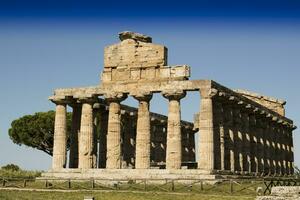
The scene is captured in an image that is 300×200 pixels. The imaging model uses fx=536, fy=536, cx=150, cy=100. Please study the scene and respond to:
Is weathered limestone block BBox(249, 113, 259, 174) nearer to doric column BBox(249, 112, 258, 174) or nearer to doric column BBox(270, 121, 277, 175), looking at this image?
doric column BBox(249, 112, 258, 174)

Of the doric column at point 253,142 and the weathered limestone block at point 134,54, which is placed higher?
the weathered limestone block at point 134,54

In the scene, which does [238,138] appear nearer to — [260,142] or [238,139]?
[238,139]

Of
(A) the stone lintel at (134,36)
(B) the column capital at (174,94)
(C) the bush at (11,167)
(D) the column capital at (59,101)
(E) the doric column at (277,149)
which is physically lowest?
(C) the bush at (11,167)

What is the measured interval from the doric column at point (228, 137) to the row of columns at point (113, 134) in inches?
255

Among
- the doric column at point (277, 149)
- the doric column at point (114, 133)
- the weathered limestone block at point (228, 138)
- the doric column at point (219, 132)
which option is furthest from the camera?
the doric column at point (277, 149)

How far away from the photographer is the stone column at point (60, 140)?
50531mm

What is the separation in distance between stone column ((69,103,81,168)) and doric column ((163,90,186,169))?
11.3m

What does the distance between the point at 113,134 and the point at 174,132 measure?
6.12 meters

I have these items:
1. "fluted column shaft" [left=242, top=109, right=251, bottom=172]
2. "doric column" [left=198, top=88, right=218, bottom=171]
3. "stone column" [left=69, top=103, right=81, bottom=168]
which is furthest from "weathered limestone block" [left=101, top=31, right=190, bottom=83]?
"fluted column shaft" [left=242, top=109, right=251, bottom=172]

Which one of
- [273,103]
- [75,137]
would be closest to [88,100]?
[75,137]

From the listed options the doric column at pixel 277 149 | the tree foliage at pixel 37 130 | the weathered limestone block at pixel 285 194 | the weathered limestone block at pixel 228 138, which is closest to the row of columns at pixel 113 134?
the weathered limestone block at pixel 228 138

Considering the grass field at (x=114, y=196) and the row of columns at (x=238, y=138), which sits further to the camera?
the row of columns at (x=238, y=138)

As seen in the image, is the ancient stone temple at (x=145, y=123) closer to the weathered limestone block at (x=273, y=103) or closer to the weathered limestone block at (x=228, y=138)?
the weathered limestone block at (x=228, y=138)

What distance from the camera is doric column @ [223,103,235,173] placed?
4975 centimetres
